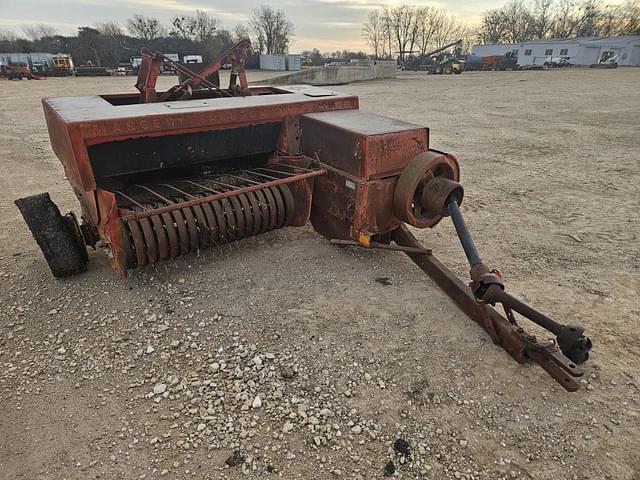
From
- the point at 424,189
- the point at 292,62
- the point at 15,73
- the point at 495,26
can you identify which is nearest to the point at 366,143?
the point at 424,189

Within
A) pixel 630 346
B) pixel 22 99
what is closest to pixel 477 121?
pixel 630 346

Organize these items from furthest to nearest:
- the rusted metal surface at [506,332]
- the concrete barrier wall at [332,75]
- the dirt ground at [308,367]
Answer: the concrete barrier wall at [332,75]
the rusted metal surface at [506,332]
the dirt ground at [308,367]

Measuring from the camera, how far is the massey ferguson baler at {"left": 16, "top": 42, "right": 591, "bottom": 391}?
2.69 metres

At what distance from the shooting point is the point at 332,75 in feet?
74.6

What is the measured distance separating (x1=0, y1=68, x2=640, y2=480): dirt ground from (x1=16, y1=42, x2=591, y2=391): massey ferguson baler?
23 cm

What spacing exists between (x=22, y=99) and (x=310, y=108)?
15.9 meters

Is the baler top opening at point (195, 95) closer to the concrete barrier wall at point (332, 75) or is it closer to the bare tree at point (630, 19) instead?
the concrete barrier wall at point (332, 75)

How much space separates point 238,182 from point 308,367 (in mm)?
1584

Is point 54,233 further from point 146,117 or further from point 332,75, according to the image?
point 332,75

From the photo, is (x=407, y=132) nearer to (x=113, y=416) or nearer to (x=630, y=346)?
(x=630, y=346)

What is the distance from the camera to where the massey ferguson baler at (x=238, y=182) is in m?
2.69

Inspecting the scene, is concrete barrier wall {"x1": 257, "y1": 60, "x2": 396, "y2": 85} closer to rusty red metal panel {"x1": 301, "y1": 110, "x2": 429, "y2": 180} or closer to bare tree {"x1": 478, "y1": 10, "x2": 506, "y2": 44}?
rusty red metal panel {"x1": 301, "y1": 110, "x2": 429, "y2": 180}

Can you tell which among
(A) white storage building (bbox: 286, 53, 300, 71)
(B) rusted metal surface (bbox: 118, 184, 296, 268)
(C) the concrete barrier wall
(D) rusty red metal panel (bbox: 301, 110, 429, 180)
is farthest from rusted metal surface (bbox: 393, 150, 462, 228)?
(A) white storage building (bbox: 286, 53, 300, 71)

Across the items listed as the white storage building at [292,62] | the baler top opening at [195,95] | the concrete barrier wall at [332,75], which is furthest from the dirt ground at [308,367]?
the white storage building at [292,62]
